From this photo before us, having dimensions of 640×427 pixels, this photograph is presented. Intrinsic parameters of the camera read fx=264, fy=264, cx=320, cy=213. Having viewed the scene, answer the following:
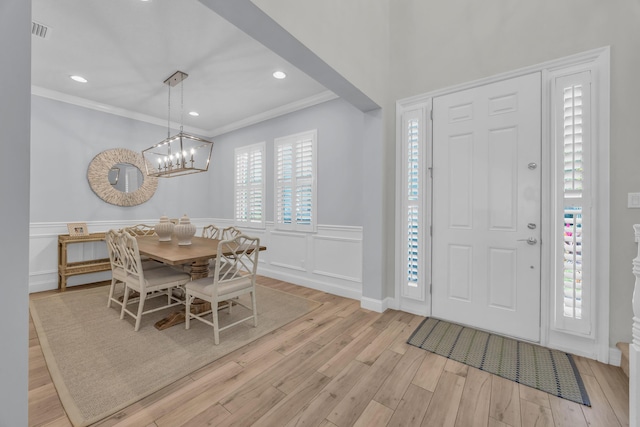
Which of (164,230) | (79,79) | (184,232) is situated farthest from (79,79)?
(184,232)

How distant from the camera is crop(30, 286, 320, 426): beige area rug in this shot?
1.68 meters

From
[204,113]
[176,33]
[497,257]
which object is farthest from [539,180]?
[204,113]

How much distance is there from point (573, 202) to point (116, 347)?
12.9 feet

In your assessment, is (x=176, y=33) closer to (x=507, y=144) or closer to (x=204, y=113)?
(x=204, y=113)

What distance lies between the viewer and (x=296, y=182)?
161 inches

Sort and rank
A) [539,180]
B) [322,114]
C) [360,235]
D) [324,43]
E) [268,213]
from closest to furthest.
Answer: [324,43] < [539,180] < [360,235] < [322,114] < [268,213]

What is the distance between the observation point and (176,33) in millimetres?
2496

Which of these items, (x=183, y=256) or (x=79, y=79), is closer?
(x=183, y=256)

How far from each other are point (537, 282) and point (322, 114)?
314 centimetres

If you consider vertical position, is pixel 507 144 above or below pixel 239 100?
A: below

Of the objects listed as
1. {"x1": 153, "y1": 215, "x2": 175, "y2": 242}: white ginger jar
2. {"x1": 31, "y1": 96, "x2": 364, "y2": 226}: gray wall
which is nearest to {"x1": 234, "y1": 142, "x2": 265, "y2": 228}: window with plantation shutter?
{"x1": 31, "y1": 96, "x2": 364, "y2": 226}: gray wall

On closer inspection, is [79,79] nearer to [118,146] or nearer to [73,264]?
[118,146]

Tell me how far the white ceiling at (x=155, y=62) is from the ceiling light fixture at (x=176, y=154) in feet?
0.39

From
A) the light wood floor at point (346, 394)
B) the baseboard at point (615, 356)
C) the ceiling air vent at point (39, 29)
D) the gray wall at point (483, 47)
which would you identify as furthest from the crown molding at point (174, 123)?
the baseboard at point (615, 356)
